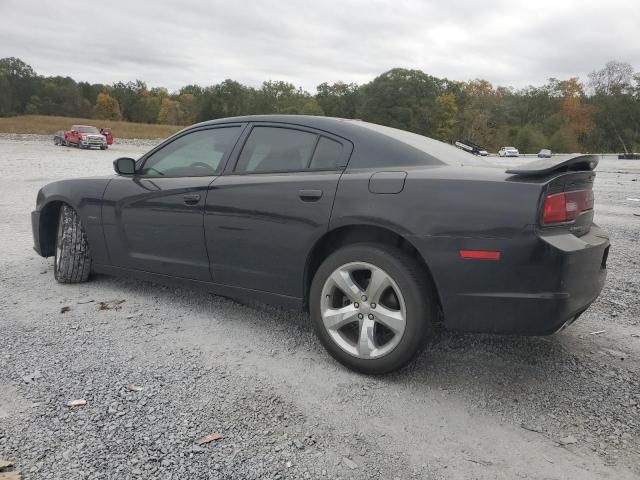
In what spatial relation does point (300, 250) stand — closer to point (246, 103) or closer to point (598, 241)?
point (598, 241)

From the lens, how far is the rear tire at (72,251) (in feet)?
14.6

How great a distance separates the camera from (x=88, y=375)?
2854mm

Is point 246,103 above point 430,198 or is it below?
above

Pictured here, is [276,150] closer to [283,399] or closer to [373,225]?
[373,225]

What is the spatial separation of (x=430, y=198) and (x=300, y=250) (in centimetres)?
87

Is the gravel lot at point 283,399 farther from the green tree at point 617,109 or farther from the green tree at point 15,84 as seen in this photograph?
the green tree at point 15,84

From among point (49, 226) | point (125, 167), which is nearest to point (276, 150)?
point (125, 167)

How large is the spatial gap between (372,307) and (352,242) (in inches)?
16.4

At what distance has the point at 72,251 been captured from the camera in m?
4.45

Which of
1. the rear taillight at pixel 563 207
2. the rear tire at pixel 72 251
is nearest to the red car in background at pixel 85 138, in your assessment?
the rear tire at pixel 72 251

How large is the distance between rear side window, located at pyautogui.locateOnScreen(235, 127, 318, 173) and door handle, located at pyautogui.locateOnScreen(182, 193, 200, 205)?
1.12ft

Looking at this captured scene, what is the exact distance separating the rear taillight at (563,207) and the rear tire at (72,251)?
3.65 meters

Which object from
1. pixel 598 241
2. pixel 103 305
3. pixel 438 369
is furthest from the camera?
pixel 103 305

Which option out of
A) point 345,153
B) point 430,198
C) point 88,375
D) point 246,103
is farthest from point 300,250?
point 246,103
